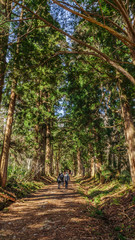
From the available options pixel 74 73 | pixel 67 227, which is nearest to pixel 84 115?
pixel 74 73

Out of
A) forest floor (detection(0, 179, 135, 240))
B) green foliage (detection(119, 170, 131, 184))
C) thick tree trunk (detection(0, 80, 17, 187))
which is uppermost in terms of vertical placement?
thick tree trunk (detection(0, 80, 17, 187))

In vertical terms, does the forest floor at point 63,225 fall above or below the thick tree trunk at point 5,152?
below

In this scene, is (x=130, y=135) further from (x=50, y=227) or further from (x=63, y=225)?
(x=50, y=227)

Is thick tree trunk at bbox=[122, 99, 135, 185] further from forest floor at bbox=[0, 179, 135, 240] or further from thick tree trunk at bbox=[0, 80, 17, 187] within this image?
thick tree trunk at bbox=[0, 80, 17, 187]

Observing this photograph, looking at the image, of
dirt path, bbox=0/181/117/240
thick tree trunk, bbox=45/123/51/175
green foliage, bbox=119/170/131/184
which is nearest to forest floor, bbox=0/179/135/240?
dirt path, bbox=0/181/117/240

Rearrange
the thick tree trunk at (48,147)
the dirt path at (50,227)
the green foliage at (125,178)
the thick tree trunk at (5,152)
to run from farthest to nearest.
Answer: the thick tree trunk at (48,147), the green foliage at (125,178), the thick tree trunk at (5,152), the dirt path at (50,227)

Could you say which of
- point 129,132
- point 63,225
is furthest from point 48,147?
point 63,225

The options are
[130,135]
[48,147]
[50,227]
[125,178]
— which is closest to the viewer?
[50,227]

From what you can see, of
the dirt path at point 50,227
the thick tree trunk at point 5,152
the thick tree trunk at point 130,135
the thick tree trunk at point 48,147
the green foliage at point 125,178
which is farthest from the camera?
the thick tree trunk at point 48,147

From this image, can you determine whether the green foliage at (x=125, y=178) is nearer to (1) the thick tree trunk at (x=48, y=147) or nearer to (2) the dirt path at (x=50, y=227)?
(2) the dirt path at (x=50, y=227)

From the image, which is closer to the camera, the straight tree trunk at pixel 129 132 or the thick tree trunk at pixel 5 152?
Answer: the straight tree trunk at pixel 129 132

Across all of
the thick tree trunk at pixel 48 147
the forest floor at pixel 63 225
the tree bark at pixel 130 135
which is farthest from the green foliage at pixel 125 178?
the thick tree trunk at pixel 48 147

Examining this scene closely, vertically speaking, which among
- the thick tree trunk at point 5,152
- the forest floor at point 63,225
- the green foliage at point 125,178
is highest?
the thick tree trunk at point 5,152

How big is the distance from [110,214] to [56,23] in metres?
8.96
